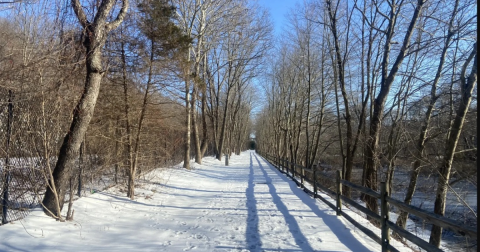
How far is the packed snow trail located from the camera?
17.6ft

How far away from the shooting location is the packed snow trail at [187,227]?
17.6 ft

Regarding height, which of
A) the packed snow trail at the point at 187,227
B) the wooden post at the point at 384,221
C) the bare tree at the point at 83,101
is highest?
the bare tree at the point at 83,101

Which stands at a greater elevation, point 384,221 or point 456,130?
point 456,130

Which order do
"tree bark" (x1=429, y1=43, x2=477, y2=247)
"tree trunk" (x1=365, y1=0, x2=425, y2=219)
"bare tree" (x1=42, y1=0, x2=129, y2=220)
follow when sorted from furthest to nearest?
"tree trunk" (x1=365, y1=0, x2=425, y2=219)
"tree bark" (x1=429, y1=43, x2=477, y2=247)
"bare tree" (x1=42, y1=0, x2=129, y2=220)

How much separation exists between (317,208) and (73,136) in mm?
5902

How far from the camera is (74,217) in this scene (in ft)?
22.1

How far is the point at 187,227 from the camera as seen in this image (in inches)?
270

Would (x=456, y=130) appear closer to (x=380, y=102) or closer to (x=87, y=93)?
(x=380, y=102)

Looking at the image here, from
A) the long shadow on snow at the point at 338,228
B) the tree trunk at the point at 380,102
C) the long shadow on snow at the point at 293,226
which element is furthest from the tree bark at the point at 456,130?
the long shadow on snow at the point at 293,226

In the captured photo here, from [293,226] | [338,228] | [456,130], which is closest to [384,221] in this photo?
[338,228]

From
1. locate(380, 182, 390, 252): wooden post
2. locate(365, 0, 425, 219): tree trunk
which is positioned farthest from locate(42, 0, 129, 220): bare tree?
locate(365, 0, 425, 219): tree trunk

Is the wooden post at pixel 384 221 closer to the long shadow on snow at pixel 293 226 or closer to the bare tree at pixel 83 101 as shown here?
the long shadow on snow at pixel 293 226

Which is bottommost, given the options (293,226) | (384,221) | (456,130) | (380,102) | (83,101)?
(293,226)

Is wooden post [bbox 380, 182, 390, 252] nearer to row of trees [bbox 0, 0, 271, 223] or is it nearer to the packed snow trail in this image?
the packed snow trail
